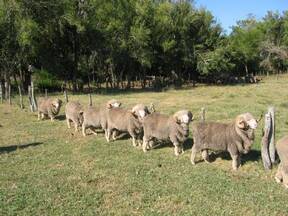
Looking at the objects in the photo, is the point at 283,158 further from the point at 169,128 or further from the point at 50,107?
the point at 50,107

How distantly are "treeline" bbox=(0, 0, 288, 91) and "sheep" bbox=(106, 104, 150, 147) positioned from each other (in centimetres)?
1617

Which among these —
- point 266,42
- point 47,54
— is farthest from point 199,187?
point 266,42

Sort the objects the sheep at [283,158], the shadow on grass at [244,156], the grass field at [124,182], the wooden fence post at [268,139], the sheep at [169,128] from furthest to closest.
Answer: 1. the sheep at [169,128]
2. the shadow on grass at [244,156]
3. the wooden fence post at [268,139]
4. the sheep at [283,158]
5. the grass field at [124,182]

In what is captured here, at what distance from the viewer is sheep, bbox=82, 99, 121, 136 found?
49.4 feet

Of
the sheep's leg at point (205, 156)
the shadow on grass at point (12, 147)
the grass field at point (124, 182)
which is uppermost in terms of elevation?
the sheep's leg at point (205, 156)

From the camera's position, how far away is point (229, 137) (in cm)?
1088

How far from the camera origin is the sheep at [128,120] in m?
13.7

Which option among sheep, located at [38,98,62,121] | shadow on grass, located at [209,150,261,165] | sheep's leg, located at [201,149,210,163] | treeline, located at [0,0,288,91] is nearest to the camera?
shadow on grass, located at [209,150,261,165]

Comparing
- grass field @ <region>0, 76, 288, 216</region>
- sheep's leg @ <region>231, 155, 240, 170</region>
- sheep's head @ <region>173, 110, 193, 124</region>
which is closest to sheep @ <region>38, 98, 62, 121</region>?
grass field @ <region>0, 76, 288, 216</region>

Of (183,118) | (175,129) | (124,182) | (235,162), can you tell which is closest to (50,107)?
(175,129)

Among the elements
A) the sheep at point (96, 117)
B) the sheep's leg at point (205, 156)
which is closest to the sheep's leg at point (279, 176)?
the sheep's leg at point (205, 156)

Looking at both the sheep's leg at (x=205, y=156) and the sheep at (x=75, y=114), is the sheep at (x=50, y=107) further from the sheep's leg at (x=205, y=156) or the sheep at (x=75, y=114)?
the sheep's leg at (x=205, y=156)

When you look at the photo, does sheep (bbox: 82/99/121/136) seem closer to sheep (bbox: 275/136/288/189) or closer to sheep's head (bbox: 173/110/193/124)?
sheep's head (bbox: 173/110/193/124)

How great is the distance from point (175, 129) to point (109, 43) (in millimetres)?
30301
